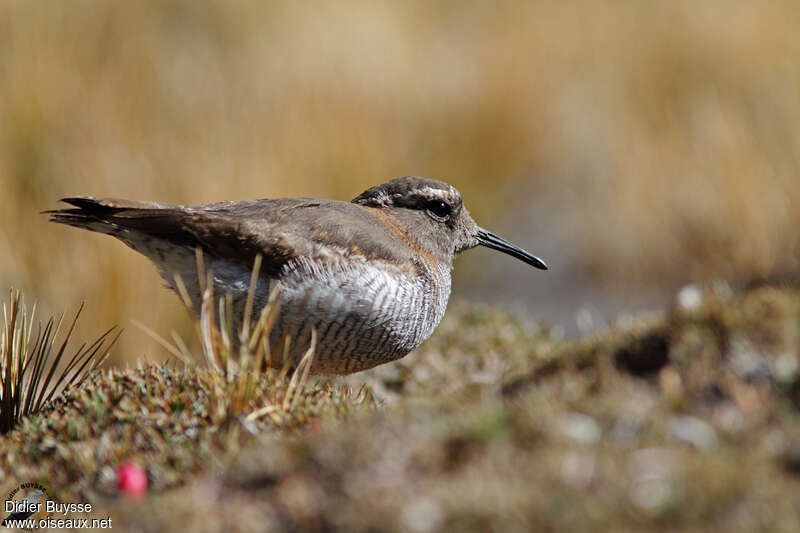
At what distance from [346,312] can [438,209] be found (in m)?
1.53

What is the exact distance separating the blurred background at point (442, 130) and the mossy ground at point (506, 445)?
14.3 ft

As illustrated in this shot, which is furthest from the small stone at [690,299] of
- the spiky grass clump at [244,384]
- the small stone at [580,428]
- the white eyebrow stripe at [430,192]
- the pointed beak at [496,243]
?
the pointed beak at [496,243]

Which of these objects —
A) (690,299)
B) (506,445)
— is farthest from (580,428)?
(690,299)

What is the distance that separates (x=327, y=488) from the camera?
11.3 feet

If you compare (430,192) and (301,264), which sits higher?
(430,192)

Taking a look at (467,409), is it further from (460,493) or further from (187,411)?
(187,411)

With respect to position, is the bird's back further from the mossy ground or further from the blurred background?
the blurred background

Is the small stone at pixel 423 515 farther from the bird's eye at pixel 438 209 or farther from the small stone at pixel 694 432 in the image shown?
the bird's eye at pixel 438 209

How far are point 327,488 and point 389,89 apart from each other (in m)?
10.3

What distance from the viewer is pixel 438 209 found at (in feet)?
22.4

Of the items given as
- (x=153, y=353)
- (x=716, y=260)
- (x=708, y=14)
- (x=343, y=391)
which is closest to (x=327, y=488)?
(x=343, y=391)

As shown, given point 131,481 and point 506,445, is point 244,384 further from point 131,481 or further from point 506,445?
point 506,445

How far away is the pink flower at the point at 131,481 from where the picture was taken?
4109 millimetres

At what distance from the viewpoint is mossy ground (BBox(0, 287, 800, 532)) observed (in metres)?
3.11
